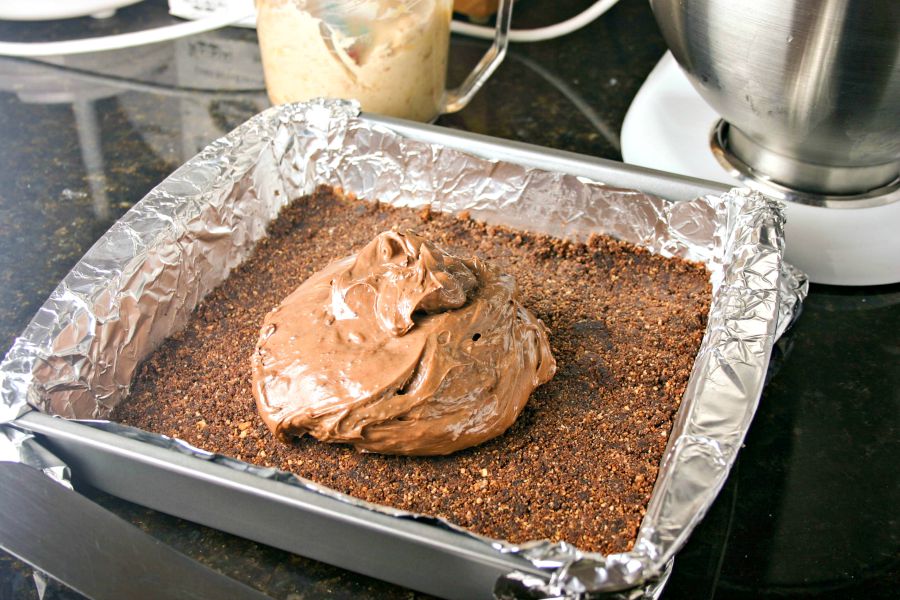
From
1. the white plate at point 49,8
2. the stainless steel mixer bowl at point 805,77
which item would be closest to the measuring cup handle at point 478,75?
the stainless steel mixer bowl at point 805,77

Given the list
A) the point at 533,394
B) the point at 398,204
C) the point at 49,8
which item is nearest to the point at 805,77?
the point at 533,394

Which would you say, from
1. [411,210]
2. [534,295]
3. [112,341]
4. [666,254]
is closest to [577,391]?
[534,295]

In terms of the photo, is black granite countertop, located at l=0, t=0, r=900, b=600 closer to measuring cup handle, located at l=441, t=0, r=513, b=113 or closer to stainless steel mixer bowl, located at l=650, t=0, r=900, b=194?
measuring cup handle, located at l=441, t=0, r=513, b=113

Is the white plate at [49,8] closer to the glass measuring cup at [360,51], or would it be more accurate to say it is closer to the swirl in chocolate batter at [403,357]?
the glass measuring cup at [360,51]

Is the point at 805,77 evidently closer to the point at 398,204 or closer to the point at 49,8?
the point at 398,204

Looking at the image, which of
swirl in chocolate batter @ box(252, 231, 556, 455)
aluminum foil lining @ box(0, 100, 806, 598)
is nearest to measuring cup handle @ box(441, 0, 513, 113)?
aluminum foil lining @ box(0, 100, 806, 598)

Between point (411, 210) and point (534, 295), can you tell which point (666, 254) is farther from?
point (411, 210)
